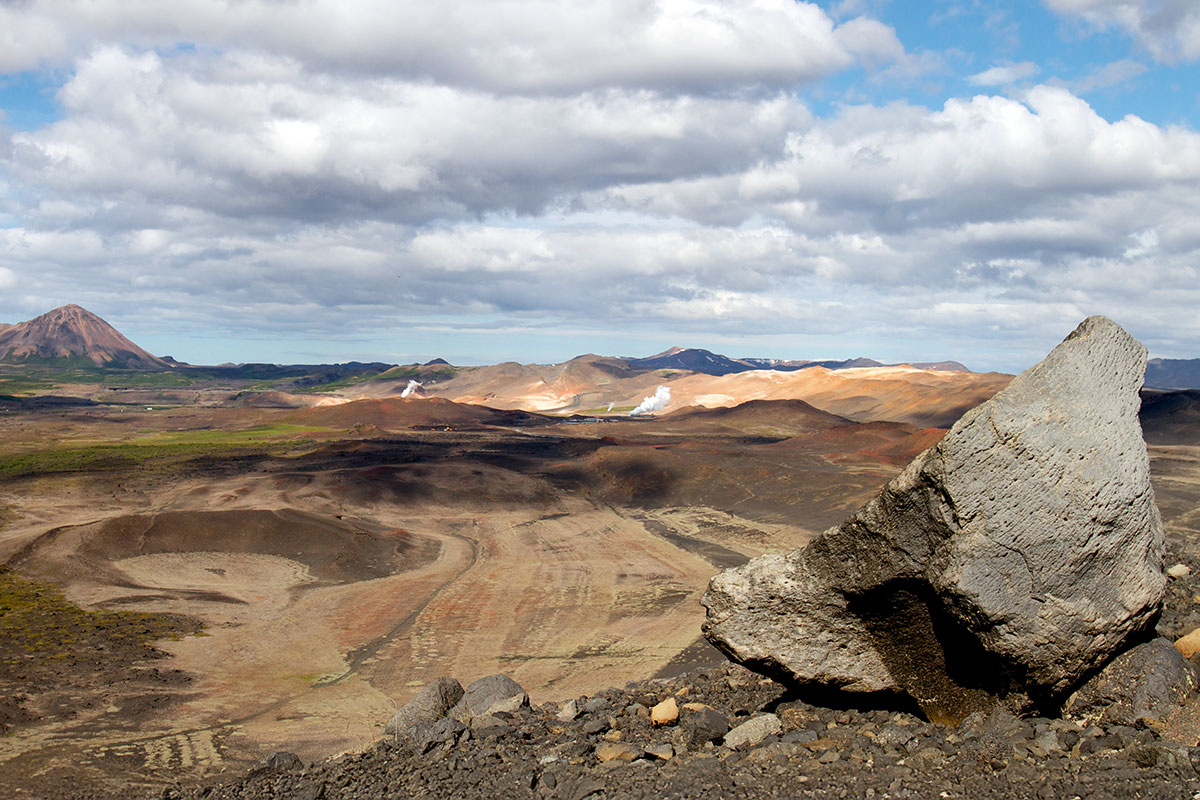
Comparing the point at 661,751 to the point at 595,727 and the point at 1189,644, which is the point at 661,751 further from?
the point at 1189,644

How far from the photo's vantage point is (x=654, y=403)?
17850 centimetres

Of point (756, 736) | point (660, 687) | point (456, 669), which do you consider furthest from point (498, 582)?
point (756, 736)

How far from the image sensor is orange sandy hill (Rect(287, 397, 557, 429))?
129m

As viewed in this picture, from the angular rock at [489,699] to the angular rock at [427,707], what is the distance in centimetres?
19

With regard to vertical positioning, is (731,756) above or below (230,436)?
above

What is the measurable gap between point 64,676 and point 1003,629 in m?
22.3

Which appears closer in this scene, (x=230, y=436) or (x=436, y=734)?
(x=436, y=734)

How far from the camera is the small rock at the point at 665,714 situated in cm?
1050

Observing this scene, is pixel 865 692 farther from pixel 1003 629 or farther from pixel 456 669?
pixel 456 669

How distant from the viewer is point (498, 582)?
36.3 meters

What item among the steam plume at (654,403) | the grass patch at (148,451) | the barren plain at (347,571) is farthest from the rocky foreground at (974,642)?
the steam plume at (654,403)

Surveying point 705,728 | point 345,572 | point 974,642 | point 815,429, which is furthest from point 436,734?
point 815,429

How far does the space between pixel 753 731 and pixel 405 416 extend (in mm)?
128123

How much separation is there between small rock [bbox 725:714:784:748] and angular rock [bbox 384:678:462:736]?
518cm
